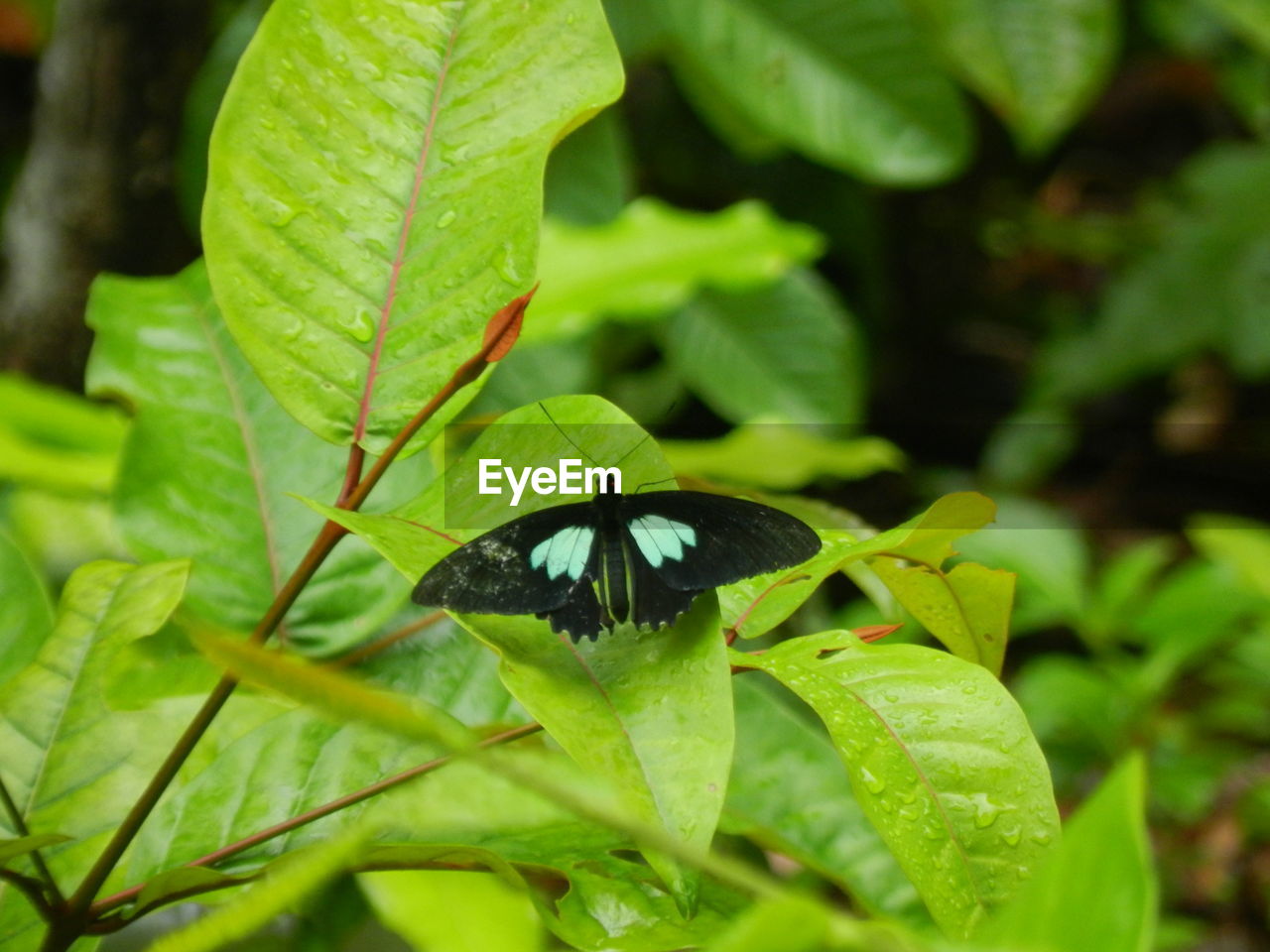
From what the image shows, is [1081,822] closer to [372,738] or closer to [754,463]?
[372,738]

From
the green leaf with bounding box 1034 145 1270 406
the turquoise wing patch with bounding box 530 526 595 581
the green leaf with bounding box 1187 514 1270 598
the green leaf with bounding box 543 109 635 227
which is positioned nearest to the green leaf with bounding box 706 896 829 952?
the turquoise wing patch with bounding box 530 526 595 581

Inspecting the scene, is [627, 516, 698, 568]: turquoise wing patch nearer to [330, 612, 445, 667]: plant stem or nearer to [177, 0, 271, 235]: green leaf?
[330, 612, 445, 667]: plant stem

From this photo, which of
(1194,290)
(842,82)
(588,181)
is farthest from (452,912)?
(1194,290)

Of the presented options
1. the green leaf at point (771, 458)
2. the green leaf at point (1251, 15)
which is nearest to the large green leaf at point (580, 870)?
the green leaf at point (771, 458)

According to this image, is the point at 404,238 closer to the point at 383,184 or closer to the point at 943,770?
the point at 383,184

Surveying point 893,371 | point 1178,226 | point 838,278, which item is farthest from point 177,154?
point 1178,226
